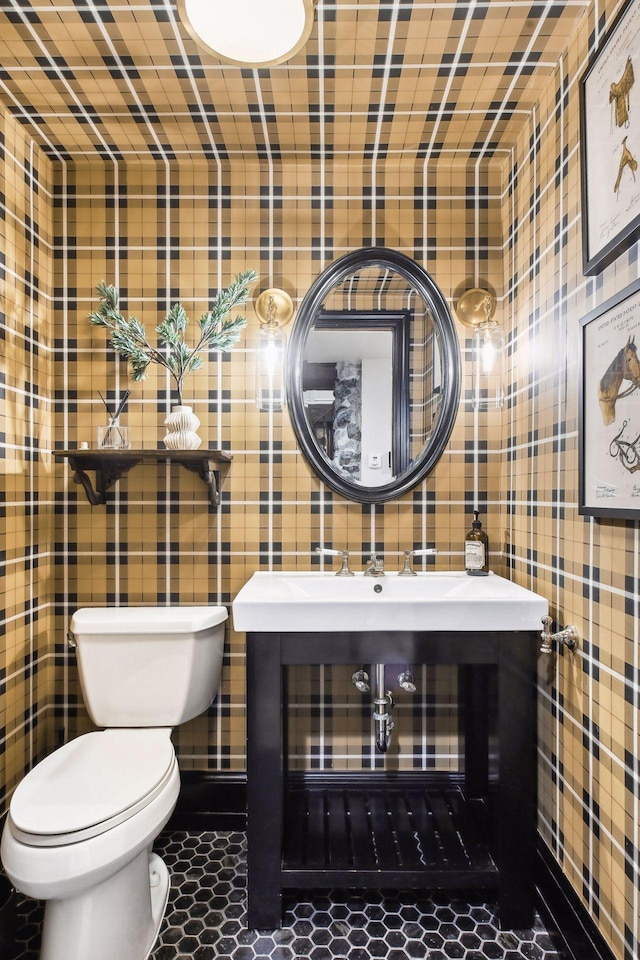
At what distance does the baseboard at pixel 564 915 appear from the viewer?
1.29 metres

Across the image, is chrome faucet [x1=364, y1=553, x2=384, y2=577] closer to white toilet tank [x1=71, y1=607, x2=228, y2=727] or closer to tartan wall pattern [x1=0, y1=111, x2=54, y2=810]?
white toilet tank [x1=71, y1=607, x2=228, y2=727]

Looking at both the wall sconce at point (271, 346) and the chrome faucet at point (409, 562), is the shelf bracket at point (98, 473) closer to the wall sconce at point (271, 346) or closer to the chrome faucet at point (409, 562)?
the wall sconce at point (271, 346)

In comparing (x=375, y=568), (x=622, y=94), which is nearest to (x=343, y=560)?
→ (x=375, y=568)

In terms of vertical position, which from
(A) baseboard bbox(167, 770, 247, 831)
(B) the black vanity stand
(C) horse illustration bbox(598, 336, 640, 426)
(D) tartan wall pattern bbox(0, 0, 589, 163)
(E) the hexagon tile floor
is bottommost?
(E) the hexagon tile floor

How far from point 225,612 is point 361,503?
1.99 feet

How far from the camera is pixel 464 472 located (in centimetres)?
202

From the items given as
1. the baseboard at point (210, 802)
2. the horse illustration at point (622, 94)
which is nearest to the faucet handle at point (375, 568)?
the baseboard at point (210, 802)

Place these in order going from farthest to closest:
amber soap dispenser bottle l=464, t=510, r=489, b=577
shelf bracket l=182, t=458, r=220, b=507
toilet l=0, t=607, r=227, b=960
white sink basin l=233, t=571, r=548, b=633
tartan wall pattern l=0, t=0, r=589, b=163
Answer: amber soap dispenser bottle l=464, t=510, r=489, b=577 → shelf bracket l=182, t=458, r=220, b=507 → white sink basin l=233, t=571, r=548, b=633 → tartan wall pattern l=0, t=0, r=589, b=163 → toilet l=0, t=607, r=227, b=960

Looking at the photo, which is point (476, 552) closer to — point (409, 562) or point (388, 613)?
point (409, 562)

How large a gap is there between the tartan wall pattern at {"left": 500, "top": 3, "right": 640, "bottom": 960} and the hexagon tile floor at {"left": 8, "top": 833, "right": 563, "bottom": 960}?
293 mm

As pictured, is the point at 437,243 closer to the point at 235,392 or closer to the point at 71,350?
the point at 235,392

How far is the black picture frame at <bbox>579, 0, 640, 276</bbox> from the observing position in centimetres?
112

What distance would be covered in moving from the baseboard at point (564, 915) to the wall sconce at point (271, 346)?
5.31ft

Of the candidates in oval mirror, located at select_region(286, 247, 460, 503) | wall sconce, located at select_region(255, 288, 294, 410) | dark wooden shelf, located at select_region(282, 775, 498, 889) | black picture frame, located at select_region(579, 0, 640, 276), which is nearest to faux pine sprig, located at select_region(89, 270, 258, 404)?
wall sconce, located at select_region(255, 288, 294, 410)
